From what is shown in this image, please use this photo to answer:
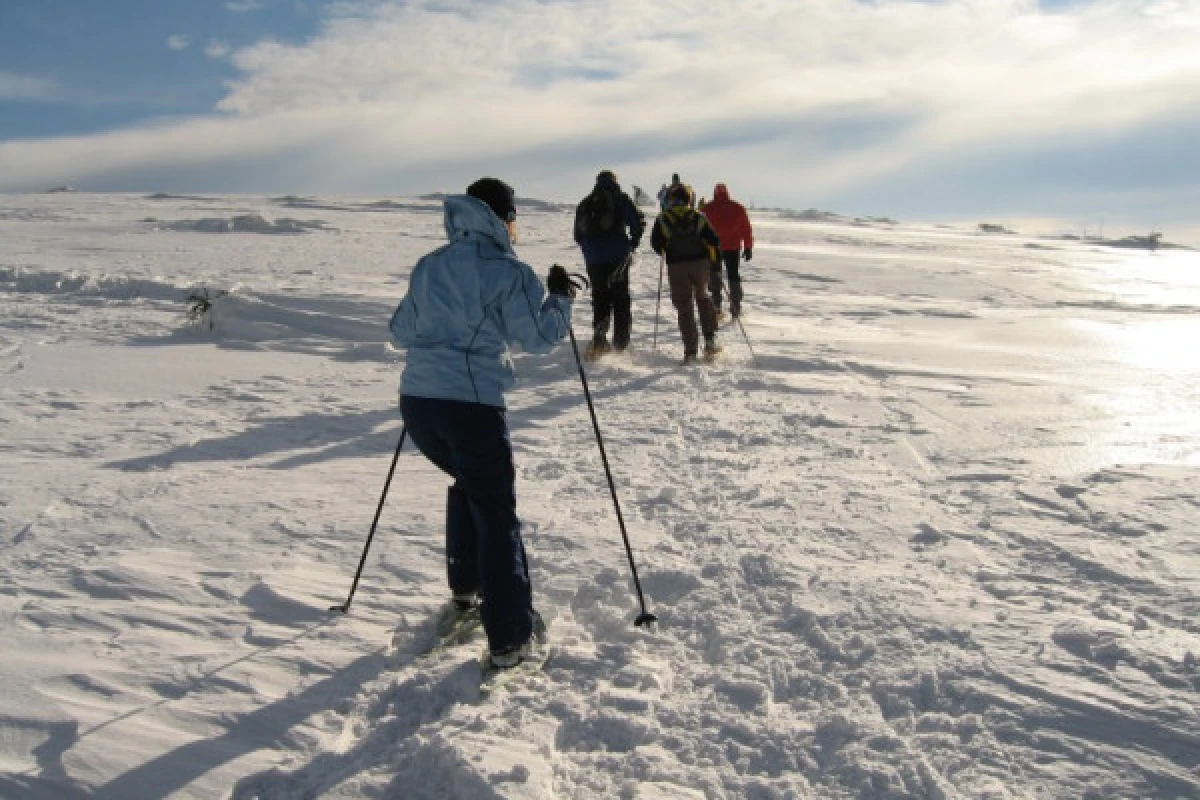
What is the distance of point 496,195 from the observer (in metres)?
3.15

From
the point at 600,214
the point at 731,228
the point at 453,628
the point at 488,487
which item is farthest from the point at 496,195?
the point at 731,228

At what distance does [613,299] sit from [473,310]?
6310mm

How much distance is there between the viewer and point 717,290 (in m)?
11.6

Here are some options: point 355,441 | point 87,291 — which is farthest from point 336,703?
point 87,291

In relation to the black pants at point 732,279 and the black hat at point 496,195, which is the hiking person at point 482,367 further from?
the black pants at point 732,279

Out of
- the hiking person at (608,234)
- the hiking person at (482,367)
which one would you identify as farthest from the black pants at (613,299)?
the hiking person at (482,367)

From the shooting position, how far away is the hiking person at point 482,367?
2.97m

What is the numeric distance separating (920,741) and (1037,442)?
13.1 feet

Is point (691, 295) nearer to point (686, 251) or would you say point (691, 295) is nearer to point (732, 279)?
point (686, 251)

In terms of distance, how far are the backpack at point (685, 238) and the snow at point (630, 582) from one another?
1.19 m

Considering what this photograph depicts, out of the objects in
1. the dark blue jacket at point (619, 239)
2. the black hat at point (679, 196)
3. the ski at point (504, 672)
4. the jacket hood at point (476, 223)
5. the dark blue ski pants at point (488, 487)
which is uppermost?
the black hat at point (679, 196)

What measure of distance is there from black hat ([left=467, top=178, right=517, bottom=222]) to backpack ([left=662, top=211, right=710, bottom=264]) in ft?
18.2

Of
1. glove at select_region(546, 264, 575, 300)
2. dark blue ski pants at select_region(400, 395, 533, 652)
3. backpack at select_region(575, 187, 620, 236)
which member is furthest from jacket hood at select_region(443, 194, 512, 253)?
backpack at select_region(575, 187, 620, 236)

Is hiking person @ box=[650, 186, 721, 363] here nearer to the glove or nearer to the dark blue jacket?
the dark blue jacket
